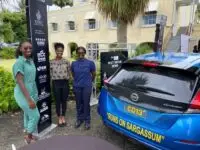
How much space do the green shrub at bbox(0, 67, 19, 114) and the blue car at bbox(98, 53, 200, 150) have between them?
2.40m

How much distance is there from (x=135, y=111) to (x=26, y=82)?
4.99 feet

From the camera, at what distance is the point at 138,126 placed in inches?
111

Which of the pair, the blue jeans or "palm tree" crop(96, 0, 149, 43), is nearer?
the blue jeans

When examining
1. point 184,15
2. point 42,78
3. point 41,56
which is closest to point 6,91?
point 42,78

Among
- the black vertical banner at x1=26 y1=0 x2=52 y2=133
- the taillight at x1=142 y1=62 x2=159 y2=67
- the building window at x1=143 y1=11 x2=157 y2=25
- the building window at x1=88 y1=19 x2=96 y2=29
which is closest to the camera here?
the taillight at x1=142 y1=62 x2=159 y2=67

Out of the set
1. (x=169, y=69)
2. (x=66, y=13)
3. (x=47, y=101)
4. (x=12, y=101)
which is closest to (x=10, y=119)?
(x=12, y=101)

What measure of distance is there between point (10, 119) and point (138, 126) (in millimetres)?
2877

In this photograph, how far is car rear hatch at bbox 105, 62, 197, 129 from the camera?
258 centimetres

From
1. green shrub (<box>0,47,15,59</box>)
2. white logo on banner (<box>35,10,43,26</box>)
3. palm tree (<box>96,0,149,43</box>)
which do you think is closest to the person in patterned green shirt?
white logo on banner (<box>35,10,43,26</box>)

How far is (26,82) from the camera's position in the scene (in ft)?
10.7

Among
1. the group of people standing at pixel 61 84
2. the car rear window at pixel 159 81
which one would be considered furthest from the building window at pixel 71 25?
the car rear window at pixel 159 81

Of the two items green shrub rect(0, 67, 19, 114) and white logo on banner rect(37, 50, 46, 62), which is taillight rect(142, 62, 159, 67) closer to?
white logo on banner rect(37, 50, 46, 62)

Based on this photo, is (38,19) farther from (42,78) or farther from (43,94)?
(43,94)

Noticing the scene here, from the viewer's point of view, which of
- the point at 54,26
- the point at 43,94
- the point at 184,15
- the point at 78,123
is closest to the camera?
the point at 43,94
